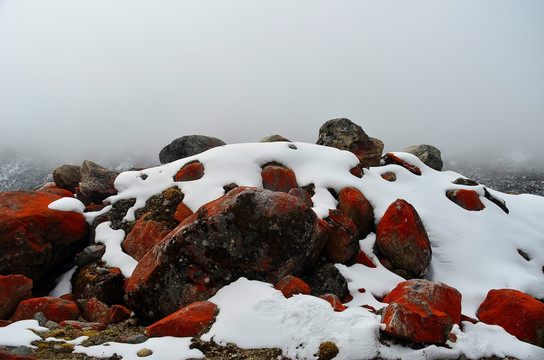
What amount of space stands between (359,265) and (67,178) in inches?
715

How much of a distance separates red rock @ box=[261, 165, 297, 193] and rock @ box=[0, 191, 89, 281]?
8.50 m

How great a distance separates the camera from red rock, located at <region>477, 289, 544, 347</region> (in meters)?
7.61

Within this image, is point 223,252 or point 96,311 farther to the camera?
point 96,311

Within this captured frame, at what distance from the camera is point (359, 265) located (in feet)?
38.4

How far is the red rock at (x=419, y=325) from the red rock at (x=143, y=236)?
949cm

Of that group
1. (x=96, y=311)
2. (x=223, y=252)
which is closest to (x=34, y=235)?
(x=96, y=311)

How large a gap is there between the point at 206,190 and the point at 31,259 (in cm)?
707

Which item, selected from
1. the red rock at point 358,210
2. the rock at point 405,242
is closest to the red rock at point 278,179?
the red rock at point 358,210

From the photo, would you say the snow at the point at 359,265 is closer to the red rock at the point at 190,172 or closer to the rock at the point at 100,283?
the red rock at the point at 190,172

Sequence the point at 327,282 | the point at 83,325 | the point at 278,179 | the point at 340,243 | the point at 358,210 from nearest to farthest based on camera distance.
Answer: the point at 83,325 → the point at 327,282 → the point at 340,243 → the point at 358,210 → the point at 278,179

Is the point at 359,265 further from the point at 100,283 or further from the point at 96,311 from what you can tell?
the point at 100,283

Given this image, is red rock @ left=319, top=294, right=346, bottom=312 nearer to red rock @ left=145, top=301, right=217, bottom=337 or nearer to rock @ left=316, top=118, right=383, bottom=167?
red rock @ left=145, top=301, right=217, bottom=337

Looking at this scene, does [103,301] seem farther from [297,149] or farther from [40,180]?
[40,180]

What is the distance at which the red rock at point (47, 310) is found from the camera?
8688mm
